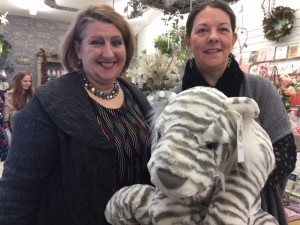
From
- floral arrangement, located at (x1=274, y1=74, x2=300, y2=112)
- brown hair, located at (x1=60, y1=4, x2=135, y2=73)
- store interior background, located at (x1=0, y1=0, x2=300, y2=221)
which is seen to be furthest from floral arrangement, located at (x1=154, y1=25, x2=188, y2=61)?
store interior background, located at (x1=0, y1=0, x2=300, y2=221)

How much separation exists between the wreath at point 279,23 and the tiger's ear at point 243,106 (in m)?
3.26

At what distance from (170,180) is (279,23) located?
3.56m

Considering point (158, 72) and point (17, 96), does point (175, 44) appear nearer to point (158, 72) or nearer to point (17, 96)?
point (158, 72)

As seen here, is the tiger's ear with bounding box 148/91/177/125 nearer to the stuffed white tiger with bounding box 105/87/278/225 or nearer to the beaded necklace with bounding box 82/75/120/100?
the stuffed white tiger with bounding box 105/87/278/225

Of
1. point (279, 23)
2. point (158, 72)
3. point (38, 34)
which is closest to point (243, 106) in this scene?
point (158, 72)

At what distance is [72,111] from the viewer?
1125 mm

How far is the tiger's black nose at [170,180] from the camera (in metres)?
0.58

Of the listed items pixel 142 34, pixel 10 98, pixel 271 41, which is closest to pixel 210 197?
pixel 271 41

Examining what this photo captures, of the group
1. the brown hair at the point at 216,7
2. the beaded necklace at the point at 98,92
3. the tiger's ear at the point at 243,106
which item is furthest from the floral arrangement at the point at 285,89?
the tiger's ear at the point at 243,106

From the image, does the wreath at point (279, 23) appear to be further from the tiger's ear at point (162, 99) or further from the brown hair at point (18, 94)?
the brown hair at point (18, 94)

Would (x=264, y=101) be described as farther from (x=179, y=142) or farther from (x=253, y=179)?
(x=179, y=142)

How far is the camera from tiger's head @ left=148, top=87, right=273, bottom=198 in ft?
1.93

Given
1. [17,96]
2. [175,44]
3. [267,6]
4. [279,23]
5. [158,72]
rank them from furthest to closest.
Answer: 1. [17,96]
2. [267,6]
3. [279,23]
4. [175,44]
5. [158,72]

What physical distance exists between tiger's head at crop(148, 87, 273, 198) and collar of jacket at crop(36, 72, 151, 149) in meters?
0.46
